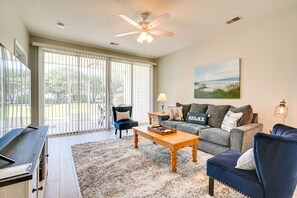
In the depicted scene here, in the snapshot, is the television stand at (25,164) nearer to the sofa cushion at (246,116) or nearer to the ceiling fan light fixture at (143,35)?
the ceiling fan light fixture at (143,35)

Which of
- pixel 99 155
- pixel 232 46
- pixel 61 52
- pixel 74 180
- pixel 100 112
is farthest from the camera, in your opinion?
pixel 100 112

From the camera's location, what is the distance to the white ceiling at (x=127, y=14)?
8.15ft

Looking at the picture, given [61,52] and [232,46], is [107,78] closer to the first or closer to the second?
[61,52]

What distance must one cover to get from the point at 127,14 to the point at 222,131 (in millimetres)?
2963

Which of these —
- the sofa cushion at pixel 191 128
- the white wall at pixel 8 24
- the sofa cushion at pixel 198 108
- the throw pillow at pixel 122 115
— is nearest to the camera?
the white wall at pixel 8 24

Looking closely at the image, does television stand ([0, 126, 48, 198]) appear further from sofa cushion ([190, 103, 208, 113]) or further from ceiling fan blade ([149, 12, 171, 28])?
sofa cushion ([190, 103, 208, 113])

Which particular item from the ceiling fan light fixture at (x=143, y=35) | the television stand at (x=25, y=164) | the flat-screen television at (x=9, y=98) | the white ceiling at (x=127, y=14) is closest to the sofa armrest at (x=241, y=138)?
the white ceiling at (x=127, y=14)

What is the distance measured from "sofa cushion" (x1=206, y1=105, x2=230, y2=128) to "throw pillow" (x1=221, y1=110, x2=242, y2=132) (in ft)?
0.77

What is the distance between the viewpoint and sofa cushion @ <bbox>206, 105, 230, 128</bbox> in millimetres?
3402

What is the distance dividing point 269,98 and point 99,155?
142 inches

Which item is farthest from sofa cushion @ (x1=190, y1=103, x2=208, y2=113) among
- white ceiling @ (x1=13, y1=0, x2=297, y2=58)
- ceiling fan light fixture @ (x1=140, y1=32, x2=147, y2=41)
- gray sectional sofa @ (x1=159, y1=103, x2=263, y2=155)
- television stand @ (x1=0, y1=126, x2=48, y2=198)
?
television stand @ (x1=0, y1=126, x2=48, y2=198)

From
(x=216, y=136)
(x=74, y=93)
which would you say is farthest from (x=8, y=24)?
(x=216, y=136)

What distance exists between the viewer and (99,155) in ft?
9.46

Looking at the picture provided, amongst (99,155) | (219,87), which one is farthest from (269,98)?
(99,155)
